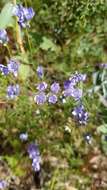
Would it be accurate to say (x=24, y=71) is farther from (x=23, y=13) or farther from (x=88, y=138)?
(x=88, y=138)

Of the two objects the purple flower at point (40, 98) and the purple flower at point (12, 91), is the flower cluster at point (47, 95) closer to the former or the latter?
the purple flower at point (40, 98)

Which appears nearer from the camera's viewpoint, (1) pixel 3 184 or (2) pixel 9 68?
(2) pixel 9 68

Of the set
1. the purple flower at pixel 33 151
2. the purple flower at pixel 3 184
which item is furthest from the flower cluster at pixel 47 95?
the purple flower at pixel 3 184

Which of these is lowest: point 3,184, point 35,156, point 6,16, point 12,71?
point 3,184

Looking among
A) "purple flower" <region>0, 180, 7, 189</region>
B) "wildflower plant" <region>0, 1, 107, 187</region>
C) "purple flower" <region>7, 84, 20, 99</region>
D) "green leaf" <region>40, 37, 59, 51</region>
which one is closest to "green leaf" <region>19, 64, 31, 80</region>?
"wildflower plant" <region>0, 1, 107, 187</region>

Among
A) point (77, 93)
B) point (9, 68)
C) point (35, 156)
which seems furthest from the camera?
point (35, 156)

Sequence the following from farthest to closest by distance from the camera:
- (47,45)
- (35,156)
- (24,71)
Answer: (47,45) < (24,71) < (35,156)

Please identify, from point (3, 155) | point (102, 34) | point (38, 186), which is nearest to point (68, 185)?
point (38, 186)

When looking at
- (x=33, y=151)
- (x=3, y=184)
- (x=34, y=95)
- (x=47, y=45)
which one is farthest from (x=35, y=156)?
(x=47, y=45)

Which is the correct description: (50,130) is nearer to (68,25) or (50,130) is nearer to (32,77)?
(32,77)
